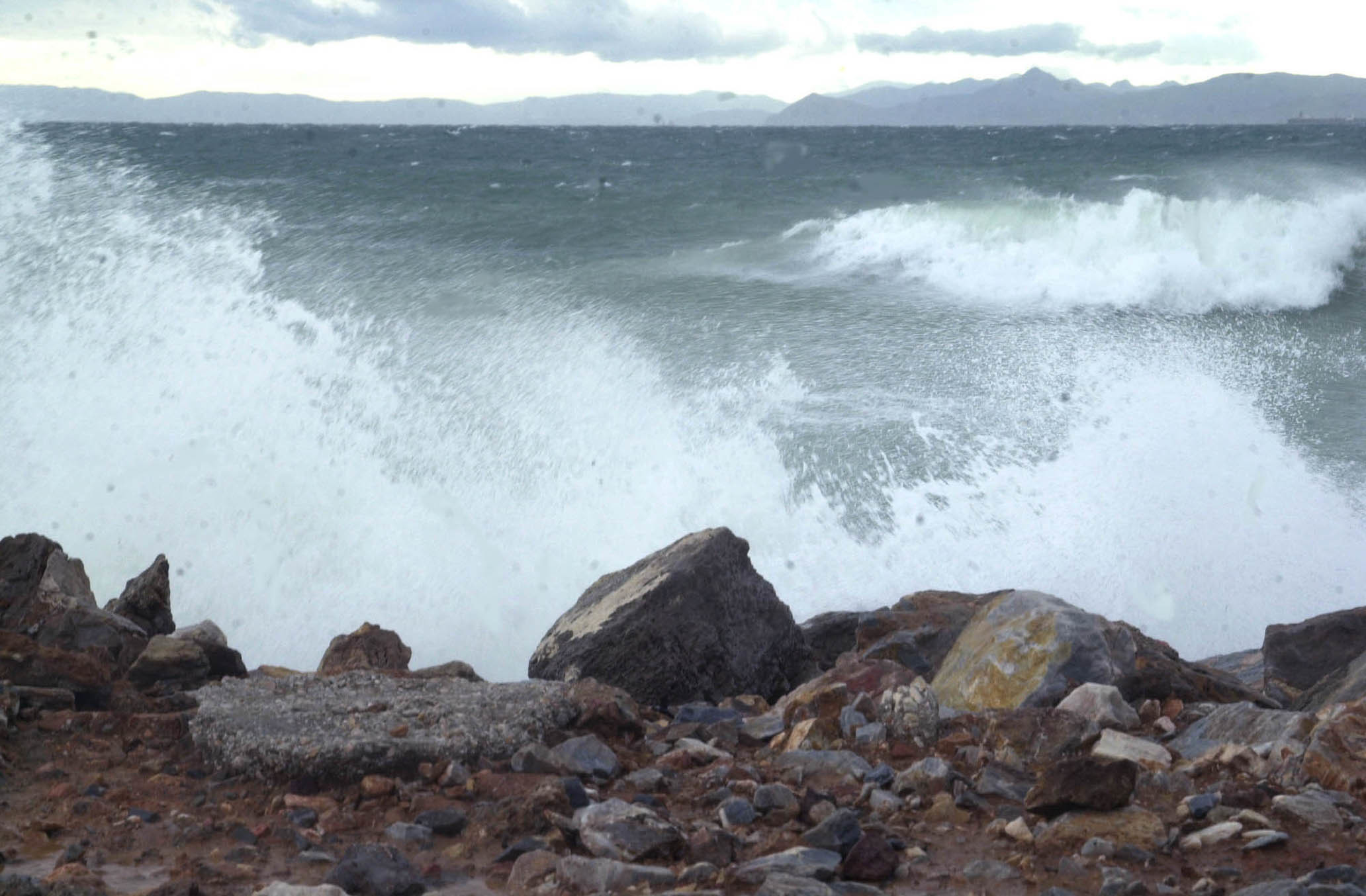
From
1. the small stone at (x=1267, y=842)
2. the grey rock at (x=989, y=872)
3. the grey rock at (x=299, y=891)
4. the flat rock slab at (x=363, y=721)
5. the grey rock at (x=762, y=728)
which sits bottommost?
the grey rock at (x=762, y=728)

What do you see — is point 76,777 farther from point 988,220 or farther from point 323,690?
point 988,220

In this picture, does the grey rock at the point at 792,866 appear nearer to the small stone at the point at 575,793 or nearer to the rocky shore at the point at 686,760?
the rocky shore at the point at 686,760

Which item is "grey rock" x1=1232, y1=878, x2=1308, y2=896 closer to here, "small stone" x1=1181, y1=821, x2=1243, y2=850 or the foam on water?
"small stone" x1=1181, y1=821, x2=1243, y2=850

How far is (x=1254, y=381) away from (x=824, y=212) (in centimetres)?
682

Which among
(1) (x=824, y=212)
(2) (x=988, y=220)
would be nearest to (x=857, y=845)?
(2) (x=988, y=220)

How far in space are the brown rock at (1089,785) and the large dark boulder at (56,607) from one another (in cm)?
350

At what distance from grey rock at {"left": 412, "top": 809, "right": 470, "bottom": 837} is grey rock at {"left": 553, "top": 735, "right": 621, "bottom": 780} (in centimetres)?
46

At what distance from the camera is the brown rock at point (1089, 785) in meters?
3.18

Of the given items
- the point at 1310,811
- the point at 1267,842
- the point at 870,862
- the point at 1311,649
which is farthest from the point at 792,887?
the point at 1311,649

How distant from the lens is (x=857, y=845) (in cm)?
299

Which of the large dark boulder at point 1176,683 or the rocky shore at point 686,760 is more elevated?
the rocky shore at point 686,760

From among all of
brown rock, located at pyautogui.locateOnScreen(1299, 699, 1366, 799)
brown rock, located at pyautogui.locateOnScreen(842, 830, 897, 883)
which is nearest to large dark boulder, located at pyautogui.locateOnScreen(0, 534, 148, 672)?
brown rock, located at pyautogui.locateOnScreen(842, 830, 897, 883)

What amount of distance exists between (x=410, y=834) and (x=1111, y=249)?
36.8 feet

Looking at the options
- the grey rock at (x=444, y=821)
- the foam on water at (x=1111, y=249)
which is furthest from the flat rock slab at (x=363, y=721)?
the foam on water at (x=1111, y=249)
